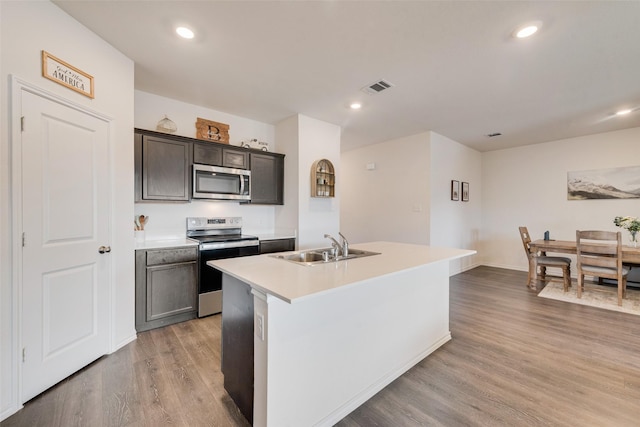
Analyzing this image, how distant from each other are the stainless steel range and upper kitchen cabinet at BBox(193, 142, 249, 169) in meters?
0.78

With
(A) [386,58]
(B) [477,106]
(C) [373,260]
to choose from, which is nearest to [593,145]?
(B) [477,106]

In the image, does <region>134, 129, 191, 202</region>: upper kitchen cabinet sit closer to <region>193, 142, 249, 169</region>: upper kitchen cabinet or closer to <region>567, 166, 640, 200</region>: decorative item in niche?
<region>193, 142, 249, 169</region>: upper kitchen cabinet

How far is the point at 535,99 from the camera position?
331cm

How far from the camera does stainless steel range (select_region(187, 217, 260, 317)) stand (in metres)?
3.07

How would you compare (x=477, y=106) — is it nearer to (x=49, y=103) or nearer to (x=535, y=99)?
(x=535, y=99)

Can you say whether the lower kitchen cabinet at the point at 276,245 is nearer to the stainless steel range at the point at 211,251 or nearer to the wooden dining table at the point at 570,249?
the stainless steel range at the point at 211,251

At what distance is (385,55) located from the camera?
7.85 ft

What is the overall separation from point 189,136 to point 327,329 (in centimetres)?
316

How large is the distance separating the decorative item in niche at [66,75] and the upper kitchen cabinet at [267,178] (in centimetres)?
186

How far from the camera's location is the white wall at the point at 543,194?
4664 millimetres

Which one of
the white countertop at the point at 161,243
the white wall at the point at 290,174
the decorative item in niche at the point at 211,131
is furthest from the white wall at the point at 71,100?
the white wall at the point at 290,174

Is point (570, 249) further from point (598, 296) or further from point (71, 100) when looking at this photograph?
point (71, 100)

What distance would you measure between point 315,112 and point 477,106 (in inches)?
Answer: 84.5

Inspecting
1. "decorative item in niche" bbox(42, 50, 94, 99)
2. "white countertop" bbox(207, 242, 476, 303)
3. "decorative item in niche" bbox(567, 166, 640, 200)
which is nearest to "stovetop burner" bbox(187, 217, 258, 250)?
"white countertop" bbox(207, 242, 476, 303)
